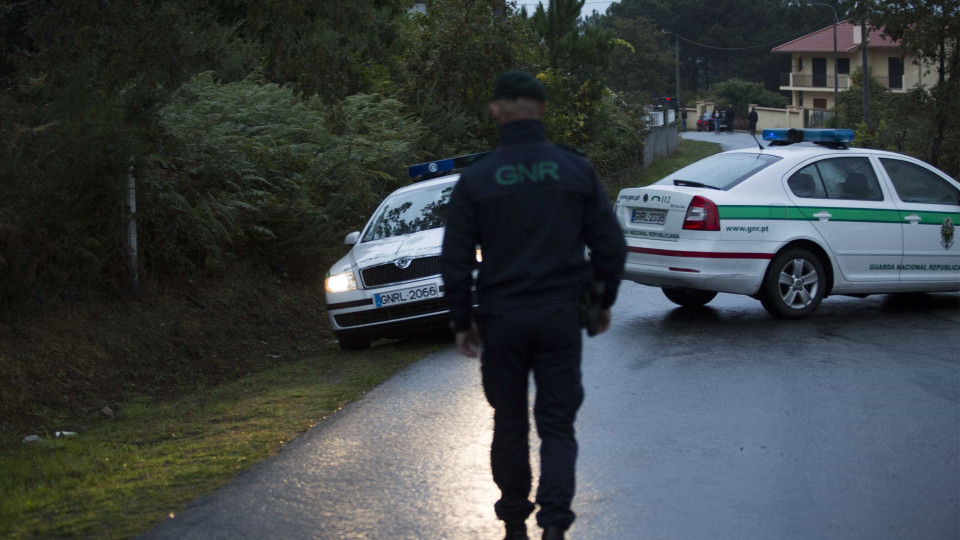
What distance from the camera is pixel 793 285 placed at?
1017 cm

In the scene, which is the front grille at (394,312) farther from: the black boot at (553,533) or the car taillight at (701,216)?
the black boot at (553,533)

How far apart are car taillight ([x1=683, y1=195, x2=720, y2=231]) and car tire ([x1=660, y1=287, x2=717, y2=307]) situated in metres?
1.57

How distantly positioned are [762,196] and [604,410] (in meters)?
3.75

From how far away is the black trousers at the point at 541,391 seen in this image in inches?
170

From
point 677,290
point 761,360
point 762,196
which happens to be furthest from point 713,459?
point 677,290

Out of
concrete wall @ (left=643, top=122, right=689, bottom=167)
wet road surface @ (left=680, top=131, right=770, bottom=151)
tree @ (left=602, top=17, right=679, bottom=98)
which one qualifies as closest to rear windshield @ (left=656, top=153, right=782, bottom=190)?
concrete wall @ (left=643, top=122, right=689, bottom=167)

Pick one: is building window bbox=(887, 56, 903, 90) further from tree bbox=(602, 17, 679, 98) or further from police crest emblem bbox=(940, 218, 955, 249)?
police crest emblem bbox=(940, 218, 955, 249)

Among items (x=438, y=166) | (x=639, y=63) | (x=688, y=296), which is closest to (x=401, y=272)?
(x=438, y=166)

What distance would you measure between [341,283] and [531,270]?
6.12 metres

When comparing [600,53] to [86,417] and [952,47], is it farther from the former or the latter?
[86,417]

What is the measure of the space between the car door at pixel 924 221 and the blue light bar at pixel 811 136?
46 cm

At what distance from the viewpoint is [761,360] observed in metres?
8.59

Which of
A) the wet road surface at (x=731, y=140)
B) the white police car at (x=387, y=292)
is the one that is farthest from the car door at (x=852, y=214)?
the wet road surface at (x=731, y=140)

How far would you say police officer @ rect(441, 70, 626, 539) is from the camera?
4.32 m
